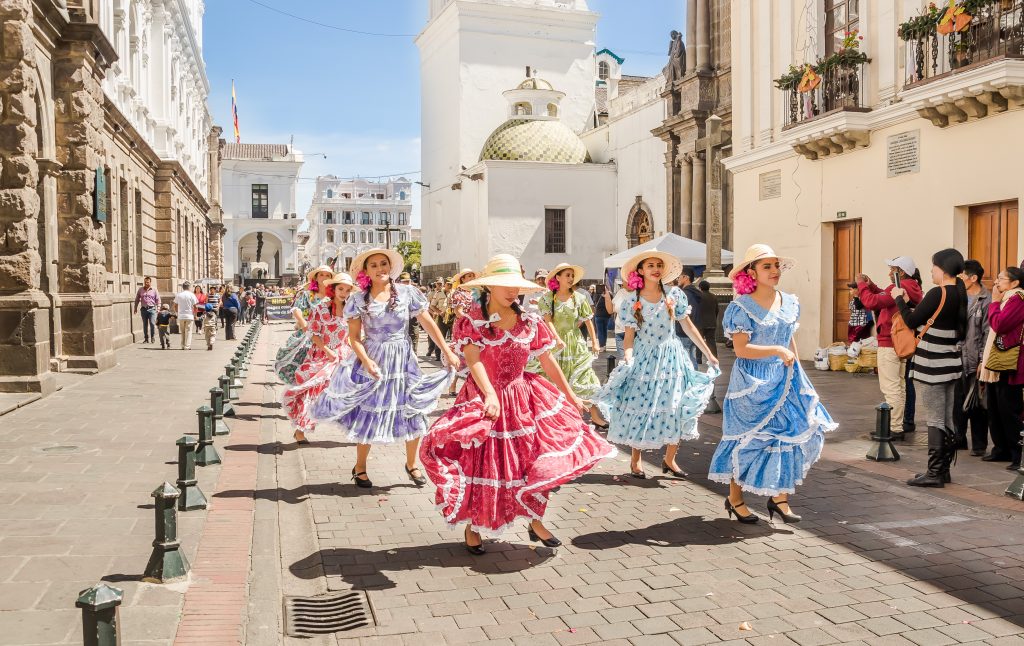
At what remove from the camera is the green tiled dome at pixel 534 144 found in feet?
132

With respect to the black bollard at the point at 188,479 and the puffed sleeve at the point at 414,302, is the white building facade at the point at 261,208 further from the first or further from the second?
the black bollard at the point at 188,479

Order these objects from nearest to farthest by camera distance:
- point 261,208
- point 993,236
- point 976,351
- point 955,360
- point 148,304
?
point 955,360 → point 976,351 → point 993,236 → point 148,304 → point 261,208

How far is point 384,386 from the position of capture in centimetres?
721

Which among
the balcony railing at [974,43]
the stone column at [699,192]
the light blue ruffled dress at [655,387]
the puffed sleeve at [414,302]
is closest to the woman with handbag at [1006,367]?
the light blue ruffled dress at [655,387]

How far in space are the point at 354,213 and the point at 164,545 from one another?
117 metres

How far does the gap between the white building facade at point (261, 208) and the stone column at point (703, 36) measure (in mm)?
46709

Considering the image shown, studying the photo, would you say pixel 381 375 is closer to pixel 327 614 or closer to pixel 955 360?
pixel 327 614

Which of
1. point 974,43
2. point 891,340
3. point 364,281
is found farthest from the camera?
point 974,43

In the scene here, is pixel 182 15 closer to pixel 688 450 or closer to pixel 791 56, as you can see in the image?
pixel 791 56

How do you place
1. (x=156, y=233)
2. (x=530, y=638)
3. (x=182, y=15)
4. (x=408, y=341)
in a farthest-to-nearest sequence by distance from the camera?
(x=182, y=15)
(x=156, y=233)
(x=408, y=341)
(x=530, y=638)

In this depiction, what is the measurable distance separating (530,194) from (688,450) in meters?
31.9

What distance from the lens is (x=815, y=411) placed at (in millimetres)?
5852

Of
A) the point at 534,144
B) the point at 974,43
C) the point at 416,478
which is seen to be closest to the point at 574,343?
the point at 416,478

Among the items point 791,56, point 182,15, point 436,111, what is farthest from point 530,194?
point 791,56
